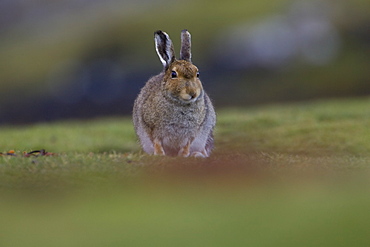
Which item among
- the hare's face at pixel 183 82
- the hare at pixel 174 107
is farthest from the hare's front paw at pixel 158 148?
the hare's face at pixel 183 82

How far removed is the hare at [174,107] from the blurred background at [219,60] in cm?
3211

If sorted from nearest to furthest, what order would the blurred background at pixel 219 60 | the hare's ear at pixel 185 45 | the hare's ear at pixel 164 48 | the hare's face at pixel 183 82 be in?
1. the hare's face at pixel 183 82
2. the hare's ear at pixel 164 48
3. the hare's ear at pixel 185 45
4. the blurred background at pixel 219 60

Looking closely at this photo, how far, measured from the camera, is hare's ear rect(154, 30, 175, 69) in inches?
475

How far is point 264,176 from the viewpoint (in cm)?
1038

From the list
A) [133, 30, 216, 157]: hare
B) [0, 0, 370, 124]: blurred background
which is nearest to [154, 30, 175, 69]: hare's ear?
[133, 30, 216, 157]: hare

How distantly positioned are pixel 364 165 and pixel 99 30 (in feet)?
162

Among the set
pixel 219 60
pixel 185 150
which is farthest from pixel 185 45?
pixel 219 60

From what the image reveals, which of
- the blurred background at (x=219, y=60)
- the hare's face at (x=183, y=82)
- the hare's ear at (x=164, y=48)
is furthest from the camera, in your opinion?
the blurred background at (x=219, y=60)

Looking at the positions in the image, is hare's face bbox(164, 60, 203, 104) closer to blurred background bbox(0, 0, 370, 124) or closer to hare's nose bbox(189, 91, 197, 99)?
hare's nose bbox(189, 91, 197, 99)

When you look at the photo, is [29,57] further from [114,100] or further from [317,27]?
[317,27]

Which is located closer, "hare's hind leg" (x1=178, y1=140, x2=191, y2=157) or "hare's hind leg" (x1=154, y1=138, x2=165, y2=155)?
"hare's hind leg" (x1=154, y1=138, x2=165, y2=155)

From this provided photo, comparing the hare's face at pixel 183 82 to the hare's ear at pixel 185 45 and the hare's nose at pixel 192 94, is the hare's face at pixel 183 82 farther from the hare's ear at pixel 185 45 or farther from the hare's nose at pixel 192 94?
the hare's ear at pixel 185 45

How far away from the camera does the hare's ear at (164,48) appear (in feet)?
39.5

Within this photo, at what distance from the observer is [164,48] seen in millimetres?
12180
